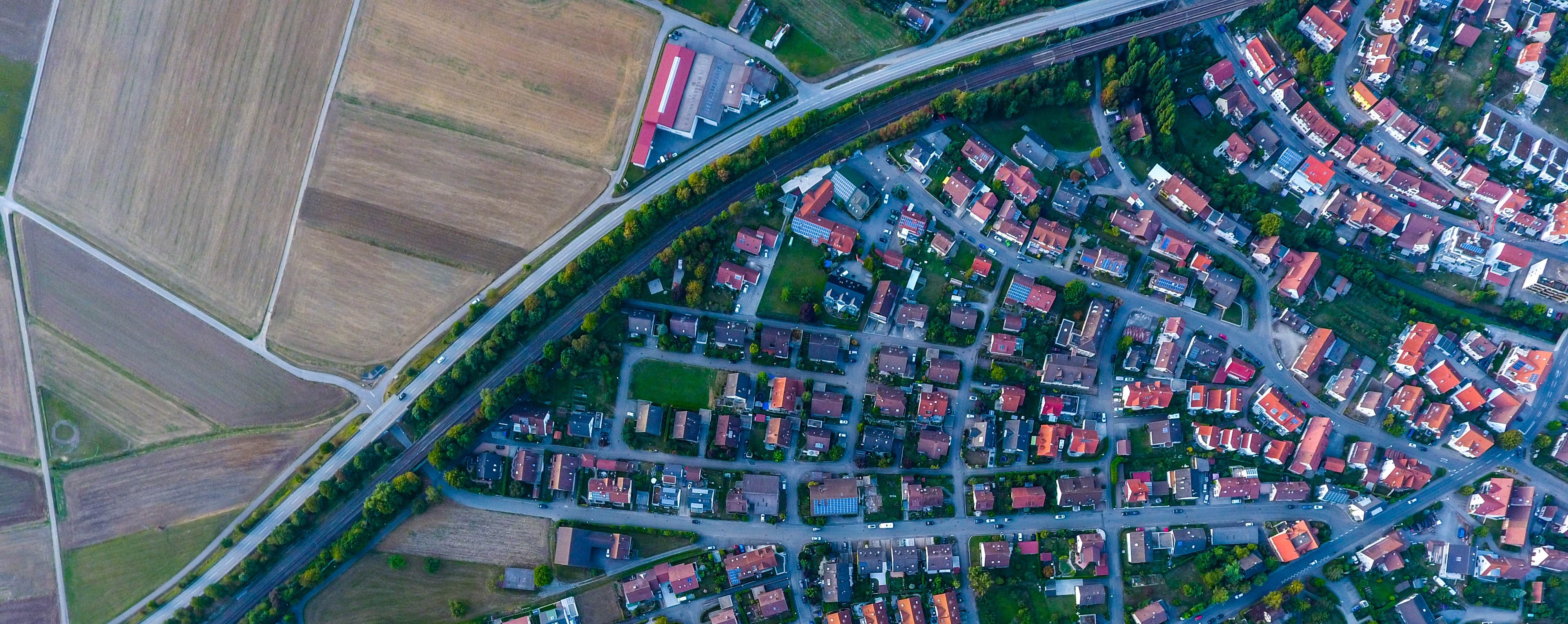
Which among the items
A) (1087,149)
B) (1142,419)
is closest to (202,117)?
(1087,149)

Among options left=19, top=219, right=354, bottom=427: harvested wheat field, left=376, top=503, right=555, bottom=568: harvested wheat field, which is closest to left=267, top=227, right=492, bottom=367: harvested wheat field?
left=19, top=219, right=354, bottom=427: harvested wheat field

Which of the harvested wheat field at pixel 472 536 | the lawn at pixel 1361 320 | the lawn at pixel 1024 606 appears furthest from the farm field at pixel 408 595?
the lawn at pixel 1361 320

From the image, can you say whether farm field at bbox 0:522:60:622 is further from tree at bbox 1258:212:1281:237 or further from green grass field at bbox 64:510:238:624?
tree at bbox 1258:212:1281:237

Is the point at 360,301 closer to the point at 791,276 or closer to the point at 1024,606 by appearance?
the point at 791,276

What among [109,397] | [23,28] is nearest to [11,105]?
[23,28]

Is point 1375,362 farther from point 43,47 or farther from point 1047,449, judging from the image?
point 43,47

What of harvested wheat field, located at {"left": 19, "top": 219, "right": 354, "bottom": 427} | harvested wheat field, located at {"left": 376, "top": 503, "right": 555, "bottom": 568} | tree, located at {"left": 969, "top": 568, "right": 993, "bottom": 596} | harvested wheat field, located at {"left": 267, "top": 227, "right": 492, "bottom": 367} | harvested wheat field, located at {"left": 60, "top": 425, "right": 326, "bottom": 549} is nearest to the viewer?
tree, located at {"left": 969, "top": 568, "right": 993, "bottom": 596}
